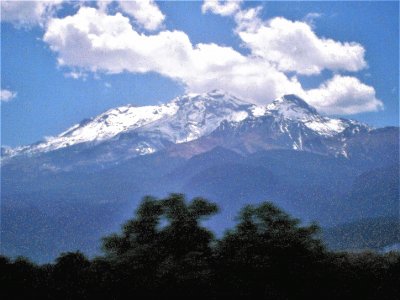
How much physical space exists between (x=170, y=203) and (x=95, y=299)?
1806 cm

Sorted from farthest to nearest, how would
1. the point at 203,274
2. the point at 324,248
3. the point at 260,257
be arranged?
the point at 324,248 < the point at 260,257 < the point at 203,274

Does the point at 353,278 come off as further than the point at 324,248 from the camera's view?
No

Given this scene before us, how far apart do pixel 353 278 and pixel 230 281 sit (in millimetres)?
15990

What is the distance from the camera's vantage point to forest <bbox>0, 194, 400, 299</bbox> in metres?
61.2

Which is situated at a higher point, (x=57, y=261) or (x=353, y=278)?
(x=57, y=261)

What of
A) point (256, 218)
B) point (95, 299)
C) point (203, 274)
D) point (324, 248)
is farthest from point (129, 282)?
point (324, 248)

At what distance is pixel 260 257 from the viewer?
2539 inches

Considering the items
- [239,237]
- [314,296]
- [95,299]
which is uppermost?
[239,237]

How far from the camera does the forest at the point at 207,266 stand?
61156mm

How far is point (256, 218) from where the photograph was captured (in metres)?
71.4

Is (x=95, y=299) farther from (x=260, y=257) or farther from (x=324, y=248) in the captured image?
(x=324, y=248)

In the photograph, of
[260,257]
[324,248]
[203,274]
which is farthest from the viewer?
[324,248]

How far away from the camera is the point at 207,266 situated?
6356 centimetres

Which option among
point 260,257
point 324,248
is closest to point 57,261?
point 260,257
